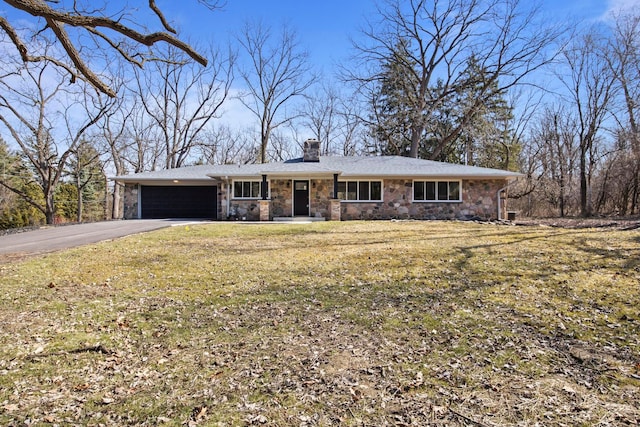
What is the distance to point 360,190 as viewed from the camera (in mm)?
16547

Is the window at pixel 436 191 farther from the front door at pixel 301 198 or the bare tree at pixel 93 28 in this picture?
the bare tree at pixel 93 28

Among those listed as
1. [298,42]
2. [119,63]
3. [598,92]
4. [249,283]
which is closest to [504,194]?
[598,92]

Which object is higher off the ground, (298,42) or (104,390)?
(298,42)

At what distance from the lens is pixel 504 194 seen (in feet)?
53.9

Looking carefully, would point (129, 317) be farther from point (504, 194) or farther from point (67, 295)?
point (504, 194)

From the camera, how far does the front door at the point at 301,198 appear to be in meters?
16.6

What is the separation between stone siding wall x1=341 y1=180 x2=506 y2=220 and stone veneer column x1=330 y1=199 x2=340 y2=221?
67 cm

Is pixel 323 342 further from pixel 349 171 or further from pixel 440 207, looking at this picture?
pixel 440 207

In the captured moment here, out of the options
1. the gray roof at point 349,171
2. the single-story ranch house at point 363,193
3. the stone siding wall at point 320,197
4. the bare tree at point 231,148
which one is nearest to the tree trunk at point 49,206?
the gray roof at point 349,171

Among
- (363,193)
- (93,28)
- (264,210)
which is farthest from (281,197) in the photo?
(93,28)

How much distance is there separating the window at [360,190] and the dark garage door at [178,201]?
6688mm

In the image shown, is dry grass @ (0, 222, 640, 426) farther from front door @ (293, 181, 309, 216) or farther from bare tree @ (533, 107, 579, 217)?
bare tree @ (533, 107, 579, 217)

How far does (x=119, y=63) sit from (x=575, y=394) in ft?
82.0

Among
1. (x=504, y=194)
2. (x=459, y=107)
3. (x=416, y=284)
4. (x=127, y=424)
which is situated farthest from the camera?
(x=459, y=107)
